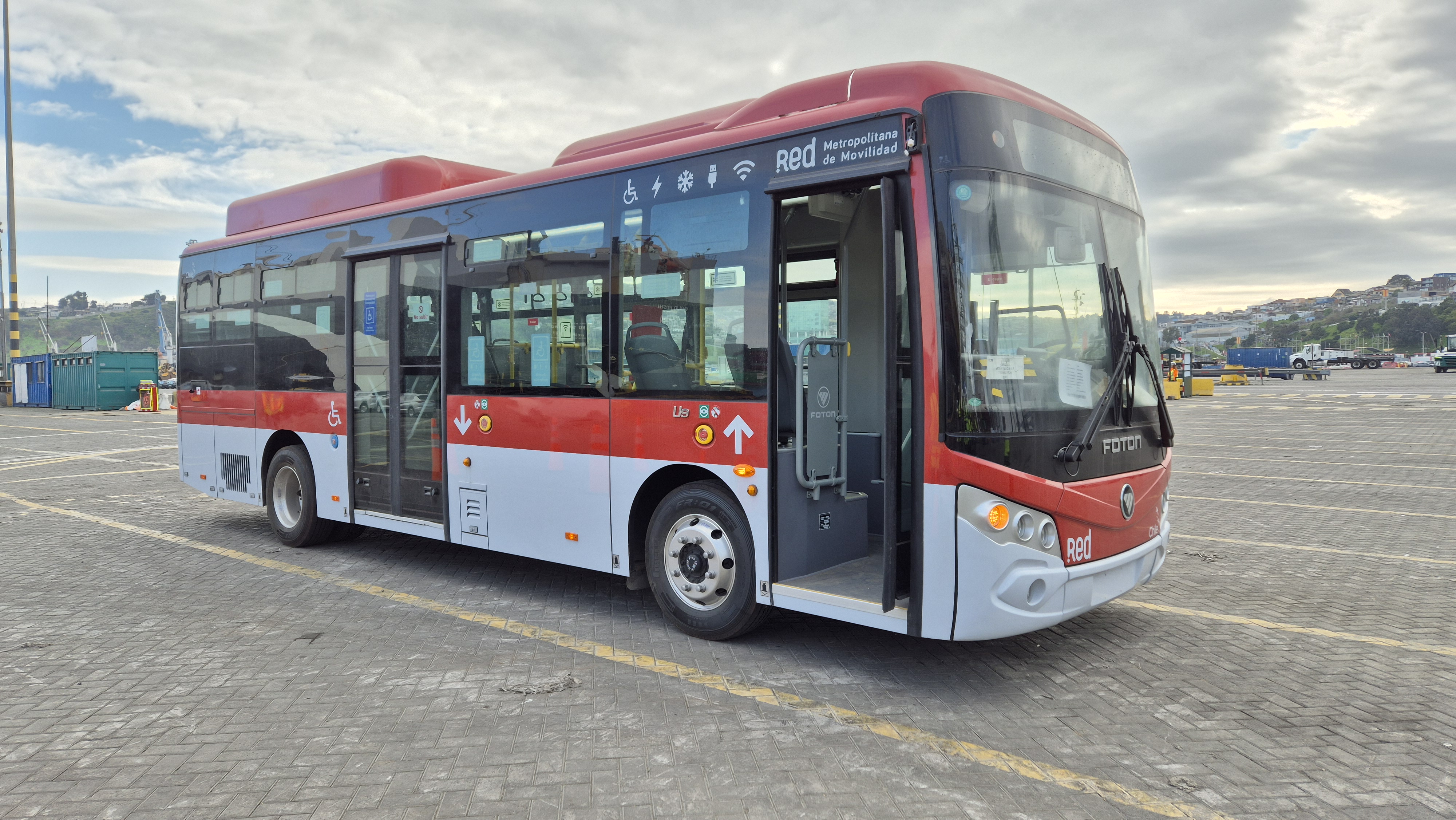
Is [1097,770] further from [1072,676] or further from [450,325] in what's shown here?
[450,325]

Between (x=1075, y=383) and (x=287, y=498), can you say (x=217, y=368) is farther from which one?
(x=1075, y=383)

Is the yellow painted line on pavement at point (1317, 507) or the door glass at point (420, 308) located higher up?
the door glass at point (420, 308)

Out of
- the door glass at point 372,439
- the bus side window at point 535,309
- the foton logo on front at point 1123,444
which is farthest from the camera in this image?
the door glass at point 372,439

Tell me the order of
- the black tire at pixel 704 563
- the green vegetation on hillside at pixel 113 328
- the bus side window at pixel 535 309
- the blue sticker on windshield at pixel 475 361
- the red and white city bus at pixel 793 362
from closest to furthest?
the red and white city bus at pixel 793 362
the black tire at pixel 704 563
the bus side window at pixel 535 309
the blue sticker on windshield at pixel 475 361
the green vegetation on hillside at pixel 113 328

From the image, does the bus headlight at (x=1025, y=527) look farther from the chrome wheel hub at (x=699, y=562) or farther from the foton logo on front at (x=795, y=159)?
the foton logo on front at (x=795, y=159)

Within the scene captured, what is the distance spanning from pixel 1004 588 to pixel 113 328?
7607 inches

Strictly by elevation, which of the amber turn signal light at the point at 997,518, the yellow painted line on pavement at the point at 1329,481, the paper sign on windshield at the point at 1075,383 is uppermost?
the paper sign on windshield at the point at 1075,383

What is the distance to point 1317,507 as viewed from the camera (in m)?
11.0

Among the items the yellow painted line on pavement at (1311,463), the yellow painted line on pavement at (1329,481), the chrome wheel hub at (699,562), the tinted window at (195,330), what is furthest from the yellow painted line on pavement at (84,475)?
the yellow painted line on pavement at (1311,463)

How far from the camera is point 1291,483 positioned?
13.1m

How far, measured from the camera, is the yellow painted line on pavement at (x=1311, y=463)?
47.3 ft

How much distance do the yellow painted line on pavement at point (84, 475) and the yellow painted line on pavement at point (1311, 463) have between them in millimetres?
17722

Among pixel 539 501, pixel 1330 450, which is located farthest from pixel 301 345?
pixel 1330 450

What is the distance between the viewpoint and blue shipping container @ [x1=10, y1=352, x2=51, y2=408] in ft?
126
